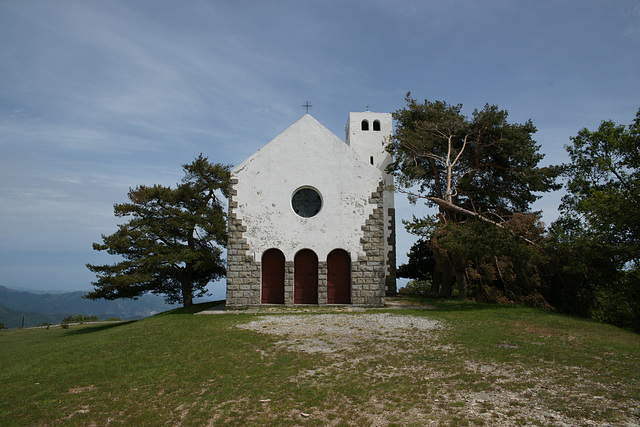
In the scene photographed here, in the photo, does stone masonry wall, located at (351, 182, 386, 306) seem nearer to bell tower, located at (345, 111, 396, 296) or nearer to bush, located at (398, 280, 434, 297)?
bell tower, located at (345, 111, 396, 296)

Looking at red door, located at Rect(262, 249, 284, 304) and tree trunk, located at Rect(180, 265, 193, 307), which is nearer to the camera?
red door, located at Rect(262, 249, 284, 304)

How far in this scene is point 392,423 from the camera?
5680 millimetres

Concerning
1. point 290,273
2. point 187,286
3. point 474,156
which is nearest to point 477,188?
point 474,156

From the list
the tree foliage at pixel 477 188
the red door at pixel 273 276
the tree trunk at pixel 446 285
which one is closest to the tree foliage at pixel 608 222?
the tree foliage at pixel 477 188

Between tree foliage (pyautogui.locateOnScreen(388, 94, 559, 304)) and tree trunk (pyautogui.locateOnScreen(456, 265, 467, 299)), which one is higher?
tree foliage (pyautogui.locateOnScreen(388, 94, 559, 304))

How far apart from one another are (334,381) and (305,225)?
413 inches

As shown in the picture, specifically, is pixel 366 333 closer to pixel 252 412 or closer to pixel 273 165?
pixel 252 412

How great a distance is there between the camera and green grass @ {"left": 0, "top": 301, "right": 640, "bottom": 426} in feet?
19.8

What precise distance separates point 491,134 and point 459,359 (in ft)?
52.1

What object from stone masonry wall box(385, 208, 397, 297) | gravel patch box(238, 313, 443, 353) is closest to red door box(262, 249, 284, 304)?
gravel patch box(238, 313, 443, 353)

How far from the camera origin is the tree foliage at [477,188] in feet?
54.9

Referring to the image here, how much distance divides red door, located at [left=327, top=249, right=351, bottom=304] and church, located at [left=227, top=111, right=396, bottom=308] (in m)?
0.04

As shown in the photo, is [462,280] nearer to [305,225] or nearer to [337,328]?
[305,225]

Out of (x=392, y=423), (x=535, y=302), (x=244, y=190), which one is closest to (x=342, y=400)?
(x=392, y=423)
